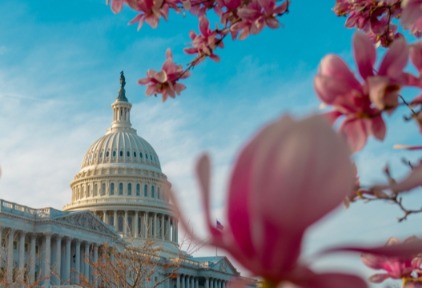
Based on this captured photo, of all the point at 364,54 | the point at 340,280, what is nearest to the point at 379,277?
the point at 364,54

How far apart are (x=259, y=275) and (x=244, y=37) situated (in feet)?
7.51

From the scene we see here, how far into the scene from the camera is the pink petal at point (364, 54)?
1502 mm

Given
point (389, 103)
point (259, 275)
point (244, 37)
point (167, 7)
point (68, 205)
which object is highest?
point (68, 205)

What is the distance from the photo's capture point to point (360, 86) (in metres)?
1.53

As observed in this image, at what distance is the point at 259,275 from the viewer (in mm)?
921

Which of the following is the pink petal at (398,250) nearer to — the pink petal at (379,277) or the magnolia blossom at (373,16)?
the pink petal at (379,277)

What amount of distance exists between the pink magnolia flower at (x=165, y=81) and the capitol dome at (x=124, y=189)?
8580 cm

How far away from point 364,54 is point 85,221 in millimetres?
68427

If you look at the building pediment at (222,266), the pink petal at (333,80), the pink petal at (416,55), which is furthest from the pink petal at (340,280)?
the building pediment at (222,266)

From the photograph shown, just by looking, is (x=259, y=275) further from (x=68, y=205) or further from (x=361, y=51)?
(x=68, y=205)

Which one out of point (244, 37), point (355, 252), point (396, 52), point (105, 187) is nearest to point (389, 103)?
point (396, 52)

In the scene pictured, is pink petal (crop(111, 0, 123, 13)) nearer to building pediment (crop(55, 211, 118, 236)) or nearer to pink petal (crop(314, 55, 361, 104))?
pink petal (crop(314, 55, 361, 104))

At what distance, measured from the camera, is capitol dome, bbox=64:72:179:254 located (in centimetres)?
9131

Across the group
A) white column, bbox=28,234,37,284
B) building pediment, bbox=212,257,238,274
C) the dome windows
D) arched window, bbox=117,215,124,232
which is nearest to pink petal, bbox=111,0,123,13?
white column, bbox=28,234,37,284
